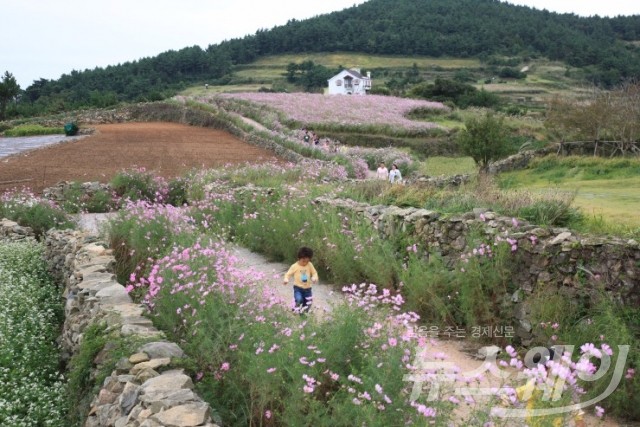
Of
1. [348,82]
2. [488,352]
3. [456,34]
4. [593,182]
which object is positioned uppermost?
[456,34]

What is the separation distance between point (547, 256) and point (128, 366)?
4.79 metres

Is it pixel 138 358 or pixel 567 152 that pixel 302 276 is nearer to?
pixel 138 358

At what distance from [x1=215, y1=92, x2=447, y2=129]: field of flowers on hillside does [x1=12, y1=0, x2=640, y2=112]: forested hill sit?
50.1 metres

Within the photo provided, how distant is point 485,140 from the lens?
75.7 feet

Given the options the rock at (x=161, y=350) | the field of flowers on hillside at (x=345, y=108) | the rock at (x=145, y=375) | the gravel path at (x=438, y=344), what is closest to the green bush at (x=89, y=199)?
the gravel path at (x=438, y=344)

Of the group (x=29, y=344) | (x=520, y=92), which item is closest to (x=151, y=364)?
(x=29, y=344)

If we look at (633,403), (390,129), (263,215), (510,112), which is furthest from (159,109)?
(633,403)

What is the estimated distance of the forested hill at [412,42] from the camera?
10025 centimetres

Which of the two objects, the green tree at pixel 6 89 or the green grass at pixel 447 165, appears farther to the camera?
the green tree at pixel 6 89

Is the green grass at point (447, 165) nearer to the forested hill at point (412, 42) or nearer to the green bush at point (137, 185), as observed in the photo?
the green bush at point (137, 185)

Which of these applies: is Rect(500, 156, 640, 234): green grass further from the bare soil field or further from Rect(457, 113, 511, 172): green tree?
the bare soil field

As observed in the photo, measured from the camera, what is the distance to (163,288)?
6.23 m

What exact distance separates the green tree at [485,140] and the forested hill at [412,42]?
76.8m

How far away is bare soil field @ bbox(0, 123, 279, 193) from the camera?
21.0 metres
